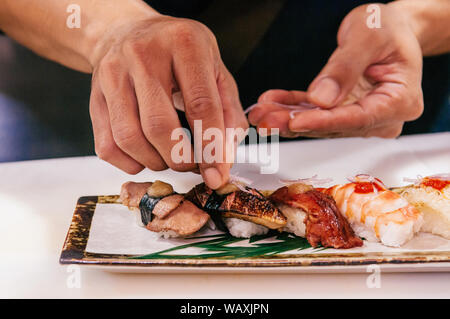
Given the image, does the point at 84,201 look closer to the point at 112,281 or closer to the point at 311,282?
the point at 112,281

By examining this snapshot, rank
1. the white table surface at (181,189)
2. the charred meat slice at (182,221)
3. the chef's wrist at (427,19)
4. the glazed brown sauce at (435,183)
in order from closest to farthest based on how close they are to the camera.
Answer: the white table surface at (181,189)
the charred meat slice at (182,221)
the glazed brown sauce at (435,183)
the chef's wrist at (427,19)

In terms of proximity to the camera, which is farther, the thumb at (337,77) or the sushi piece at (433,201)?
the thumb at (337,77)

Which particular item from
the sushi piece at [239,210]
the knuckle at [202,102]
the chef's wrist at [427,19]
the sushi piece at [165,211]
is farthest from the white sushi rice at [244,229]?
the chef's wrist at [427,19]

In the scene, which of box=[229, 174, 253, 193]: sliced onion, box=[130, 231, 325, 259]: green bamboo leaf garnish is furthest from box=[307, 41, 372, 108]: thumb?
box=[130, 231, 325, 259]: green bamboo leaf garnish

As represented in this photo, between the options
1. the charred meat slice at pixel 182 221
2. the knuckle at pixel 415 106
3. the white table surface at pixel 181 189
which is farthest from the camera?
the knuckle at pixel 415 106

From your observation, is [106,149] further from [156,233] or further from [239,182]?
[239,182]

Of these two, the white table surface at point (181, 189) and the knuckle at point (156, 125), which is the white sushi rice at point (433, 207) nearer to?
the white table surface at point (181, 189)

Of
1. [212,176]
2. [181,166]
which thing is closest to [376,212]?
[212,176]
